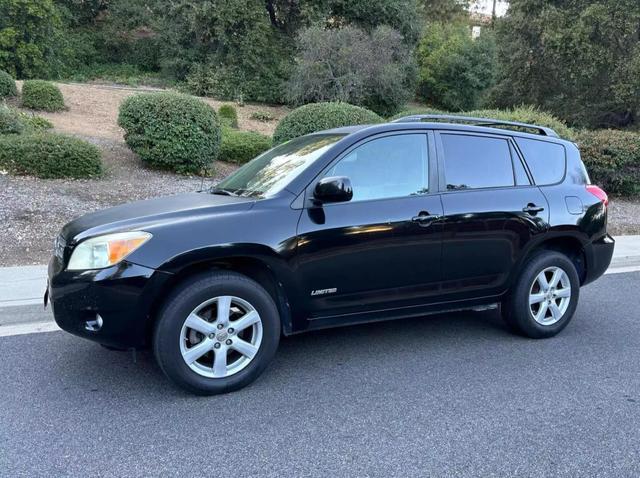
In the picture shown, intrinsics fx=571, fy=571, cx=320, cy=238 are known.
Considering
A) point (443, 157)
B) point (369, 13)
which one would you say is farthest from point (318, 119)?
point (369, 13)

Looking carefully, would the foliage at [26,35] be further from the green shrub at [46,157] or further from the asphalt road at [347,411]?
the asphalt road at [347,411]

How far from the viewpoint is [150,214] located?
3.87 m

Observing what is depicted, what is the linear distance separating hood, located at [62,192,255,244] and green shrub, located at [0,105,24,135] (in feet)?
27.9

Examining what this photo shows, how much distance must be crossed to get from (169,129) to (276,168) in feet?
22.5

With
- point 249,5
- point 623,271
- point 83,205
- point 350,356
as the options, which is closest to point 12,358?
point 350,356

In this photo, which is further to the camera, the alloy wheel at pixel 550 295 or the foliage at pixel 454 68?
the foliage at pixel 454 68

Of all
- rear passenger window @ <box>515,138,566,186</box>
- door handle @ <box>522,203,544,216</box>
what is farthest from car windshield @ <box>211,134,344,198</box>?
rear passenger window @ <box>515,138,566,186</box>

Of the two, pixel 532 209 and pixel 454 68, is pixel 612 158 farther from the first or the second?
pixel 454 68

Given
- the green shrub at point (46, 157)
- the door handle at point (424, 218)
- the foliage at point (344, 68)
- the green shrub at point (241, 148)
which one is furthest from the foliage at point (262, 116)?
the door handle at point (424, 218)

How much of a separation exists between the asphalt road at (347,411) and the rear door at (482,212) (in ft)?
2.13

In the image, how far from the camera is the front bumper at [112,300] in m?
3.50

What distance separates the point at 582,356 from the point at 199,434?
10.2 ft

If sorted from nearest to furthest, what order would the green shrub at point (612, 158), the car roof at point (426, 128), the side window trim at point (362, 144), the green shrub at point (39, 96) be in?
the side window trim at point (362, 144) < the car roof at point (426, 128) < the green shrub at point (612, 158) < the green shrub at point (39, 96)

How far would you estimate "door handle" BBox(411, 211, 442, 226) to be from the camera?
4.27m
